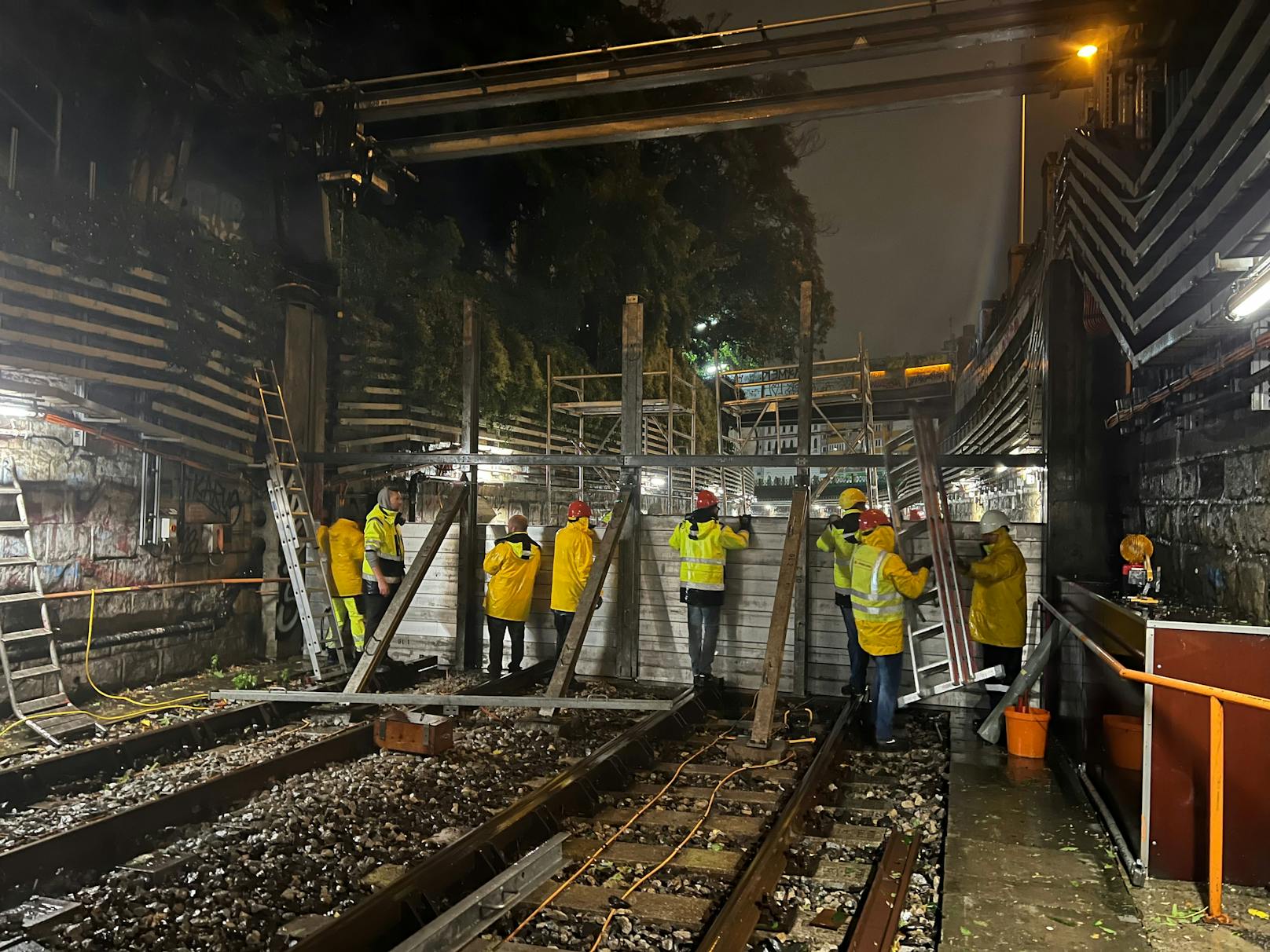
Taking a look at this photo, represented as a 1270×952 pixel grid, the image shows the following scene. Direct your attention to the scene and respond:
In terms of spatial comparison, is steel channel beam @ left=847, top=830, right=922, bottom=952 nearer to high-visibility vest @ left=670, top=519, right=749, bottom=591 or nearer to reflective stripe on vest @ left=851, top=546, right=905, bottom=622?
reflective stripe on vest @ left=851, top=546, right=905, bottom=622

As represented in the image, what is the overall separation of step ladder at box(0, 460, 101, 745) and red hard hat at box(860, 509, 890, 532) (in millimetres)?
7248

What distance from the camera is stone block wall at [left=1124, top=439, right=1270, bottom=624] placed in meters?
4.95

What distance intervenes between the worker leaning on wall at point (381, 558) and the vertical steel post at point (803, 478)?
183 inches

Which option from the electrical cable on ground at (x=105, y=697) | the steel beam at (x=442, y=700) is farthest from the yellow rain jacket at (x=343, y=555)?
the steel beam at (x=442, y=700)

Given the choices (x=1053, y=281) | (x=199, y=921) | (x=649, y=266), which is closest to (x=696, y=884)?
(x=199, y=921)

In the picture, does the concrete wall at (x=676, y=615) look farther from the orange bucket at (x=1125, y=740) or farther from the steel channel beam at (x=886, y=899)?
the steel channel beam at (x=886, y=899)

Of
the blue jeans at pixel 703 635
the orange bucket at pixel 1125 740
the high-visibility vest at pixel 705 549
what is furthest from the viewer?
the blue jeans at pixel 703 635

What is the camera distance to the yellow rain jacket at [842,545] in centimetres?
812

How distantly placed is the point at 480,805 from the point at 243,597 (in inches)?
262

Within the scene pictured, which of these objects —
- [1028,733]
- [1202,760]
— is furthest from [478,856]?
[1028,733]

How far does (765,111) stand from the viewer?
1024cm

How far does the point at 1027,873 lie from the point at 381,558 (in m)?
7.45

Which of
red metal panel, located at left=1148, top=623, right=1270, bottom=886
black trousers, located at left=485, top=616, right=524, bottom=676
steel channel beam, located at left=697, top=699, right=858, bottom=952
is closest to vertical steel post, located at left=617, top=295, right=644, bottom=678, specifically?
black trousers, located at left=485, top=616, right=524, bottom=676

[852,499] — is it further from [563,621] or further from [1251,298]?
[1251,298]
